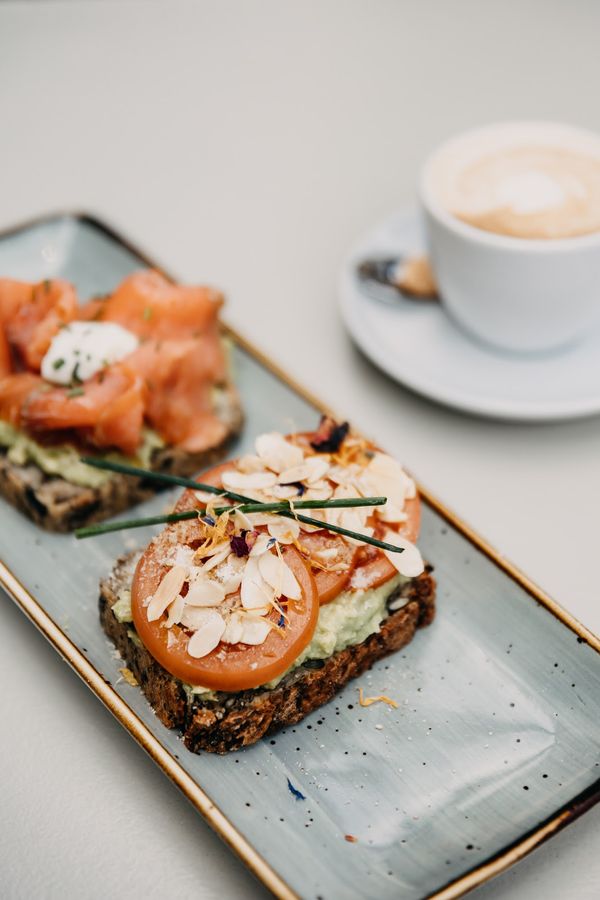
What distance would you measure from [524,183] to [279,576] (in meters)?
1.50

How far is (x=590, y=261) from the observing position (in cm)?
265

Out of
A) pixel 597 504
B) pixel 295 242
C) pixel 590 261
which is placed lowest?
pixel 597 504

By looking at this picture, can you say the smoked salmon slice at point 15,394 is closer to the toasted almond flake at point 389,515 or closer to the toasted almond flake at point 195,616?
the toasted almond flake at point 195,616

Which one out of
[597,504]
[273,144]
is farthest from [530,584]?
[273,144]

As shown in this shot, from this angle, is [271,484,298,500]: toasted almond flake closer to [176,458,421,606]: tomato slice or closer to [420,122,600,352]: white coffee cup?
[176,458,421,606]: tomato slice

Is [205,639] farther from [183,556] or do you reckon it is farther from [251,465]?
[251,465]

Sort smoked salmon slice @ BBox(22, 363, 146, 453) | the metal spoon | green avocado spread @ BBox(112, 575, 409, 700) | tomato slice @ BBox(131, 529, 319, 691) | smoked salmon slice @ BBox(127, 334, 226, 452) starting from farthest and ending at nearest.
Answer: the metal spoon → smoked salmon slice @ BBox(127, 334, 226, 452) → smoked salmon slice @ BBox(22, 363, 146, 453) → green avocado spread @ BBox(112, 575, 409, 700) → tomato slice @ BBox(131, 529, 319, 691)

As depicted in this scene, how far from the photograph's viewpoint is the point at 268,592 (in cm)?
189

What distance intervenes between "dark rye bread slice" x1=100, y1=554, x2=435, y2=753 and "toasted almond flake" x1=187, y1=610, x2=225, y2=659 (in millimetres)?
105

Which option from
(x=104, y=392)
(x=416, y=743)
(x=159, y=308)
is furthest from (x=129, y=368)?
(x=416, y=743)

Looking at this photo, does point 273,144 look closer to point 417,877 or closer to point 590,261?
point 590,261

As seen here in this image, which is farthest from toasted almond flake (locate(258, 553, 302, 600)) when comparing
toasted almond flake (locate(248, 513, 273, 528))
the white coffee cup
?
the white coffee cup

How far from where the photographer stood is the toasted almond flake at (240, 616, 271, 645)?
6.06ft

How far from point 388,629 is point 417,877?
1.74ft
